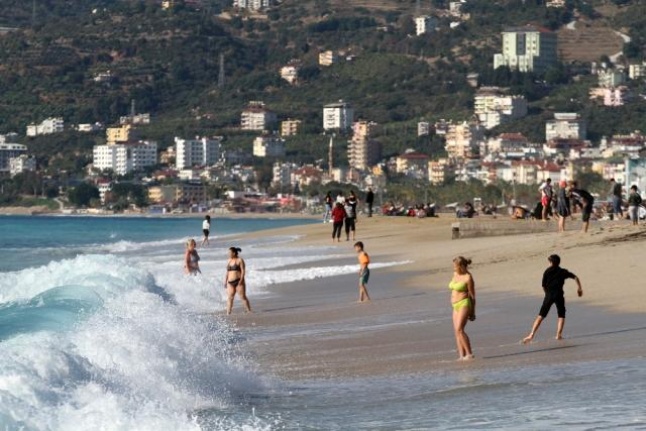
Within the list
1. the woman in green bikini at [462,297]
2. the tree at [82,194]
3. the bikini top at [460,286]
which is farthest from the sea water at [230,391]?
the tree at [82,194]

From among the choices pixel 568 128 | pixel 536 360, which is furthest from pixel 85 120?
pixel 536 360

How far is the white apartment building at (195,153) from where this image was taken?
167m

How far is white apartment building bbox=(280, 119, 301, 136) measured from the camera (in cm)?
17796

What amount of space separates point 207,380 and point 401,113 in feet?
549

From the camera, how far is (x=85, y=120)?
191 m

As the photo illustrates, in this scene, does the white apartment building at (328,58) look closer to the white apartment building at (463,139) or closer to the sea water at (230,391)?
the white apartment building at (463,139)

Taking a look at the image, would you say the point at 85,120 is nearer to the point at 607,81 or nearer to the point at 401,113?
the point at 401,113

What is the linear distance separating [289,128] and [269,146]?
41.6 feet

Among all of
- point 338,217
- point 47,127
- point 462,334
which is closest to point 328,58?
point 47,127

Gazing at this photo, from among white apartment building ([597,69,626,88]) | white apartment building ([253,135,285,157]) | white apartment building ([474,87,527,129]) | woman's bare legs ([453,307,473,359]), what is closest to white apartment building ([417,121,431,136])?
white apartment building ([474,87,527,129])

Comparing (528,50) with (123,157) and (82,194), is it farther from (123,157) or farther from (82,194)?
(82,194)

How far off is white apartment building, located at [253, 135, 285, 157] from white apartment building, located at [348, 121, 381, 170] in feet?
22.0

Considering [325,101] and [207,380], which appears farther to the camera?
[325,101]

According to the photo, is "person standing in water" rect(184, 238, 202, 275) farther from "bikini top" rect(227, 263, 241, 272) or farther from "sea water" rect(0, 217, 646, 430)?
"sea water" rect(0, 217, 646, 430)
